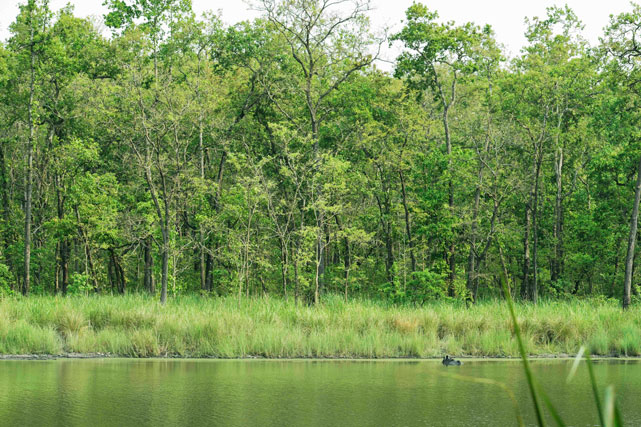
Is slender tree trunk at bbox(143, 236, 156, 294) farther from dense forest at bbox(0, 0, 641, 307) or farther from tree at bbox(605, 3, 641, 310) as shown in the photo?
tree at bbox(605, 3, 641, 310)

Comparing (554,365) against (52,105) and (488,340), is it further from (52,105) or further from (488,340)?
→ (52,105)

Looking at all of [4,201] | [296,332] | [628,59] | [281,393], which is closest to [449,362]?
[296,332]

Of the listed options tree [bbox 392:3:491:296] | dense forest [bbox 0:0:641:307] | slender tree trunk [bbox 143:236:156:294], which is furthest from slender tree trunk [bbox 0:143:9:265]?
tree [bbox 392:3:491:296]

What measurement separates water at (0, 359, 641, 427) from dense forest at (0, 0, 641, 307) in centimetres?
1300

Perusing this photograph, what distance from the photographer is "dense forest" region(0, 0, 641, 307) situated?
91.9ft

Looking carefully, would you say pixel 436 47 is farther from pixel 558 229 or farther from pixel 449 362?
pixel 449 362

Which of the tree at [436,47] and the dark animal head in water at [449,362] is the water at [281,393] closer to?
the dark animal head in water at [449,362]

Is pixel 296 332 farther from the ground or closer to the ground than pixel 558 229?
closer to the ground

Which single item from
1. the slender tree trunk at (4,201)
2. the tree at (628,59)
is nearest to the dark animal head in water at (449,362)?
the tree at (628,59)

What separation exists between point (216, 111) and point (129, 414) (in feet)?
84.9

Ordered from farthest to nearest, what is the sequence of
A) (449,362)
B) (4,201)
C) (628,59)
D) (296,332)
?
(4,201), (628,59), (296,332), (449,362)

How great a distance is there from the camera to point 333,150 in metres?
32.1

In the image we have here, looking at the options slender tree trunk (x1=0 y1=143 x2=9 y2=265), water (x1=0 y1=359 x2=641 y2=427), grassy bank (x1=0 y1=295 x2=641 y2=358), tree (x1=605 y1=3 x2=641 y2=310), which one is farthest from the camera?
slender tree trunk (x1=0 y1=143 x2=9 y2=265)

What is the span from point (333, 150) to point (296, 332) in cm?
1804
